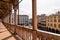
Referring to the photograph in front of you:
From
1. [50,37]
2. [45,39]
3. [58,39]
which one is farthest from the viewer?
[45,39]

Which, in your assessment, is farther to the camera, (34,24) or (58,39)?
(34,24)

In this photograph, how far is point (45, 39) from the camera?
2768mm

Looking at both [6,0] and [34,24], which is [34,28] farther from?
[6,0]

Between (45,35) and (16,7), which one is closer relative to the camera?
(45,35)

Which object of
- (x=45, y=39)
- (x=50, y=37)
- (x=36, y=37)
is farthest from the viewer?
(x=36, y=37)

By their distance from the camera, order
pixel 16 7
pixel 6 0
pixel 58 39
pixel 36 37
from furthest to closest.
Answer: pixel 6 0
pixel 16 7
pixel 36 37
pixel 58 39

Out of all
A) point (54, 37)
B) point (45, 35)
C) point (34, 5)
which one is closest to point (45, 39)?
point (45, 35)

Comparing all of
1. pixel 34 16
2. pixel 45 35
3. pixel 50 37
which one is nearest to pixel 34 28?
pixel 34 16

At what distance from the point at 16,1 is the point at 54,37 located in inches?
252

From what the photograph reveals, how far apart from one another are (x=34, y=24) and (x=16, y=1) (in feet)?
16.1

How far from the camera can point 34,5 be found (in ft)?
12.5

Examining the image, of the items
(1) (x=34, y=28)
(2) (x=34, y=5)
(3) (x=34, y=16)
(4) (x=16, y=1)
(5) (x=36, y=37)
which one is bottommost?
(5) (x=36, y=37)

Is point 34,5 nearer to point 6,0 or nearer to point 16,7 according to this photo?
point 16,7

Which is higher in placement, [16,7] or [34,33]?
[16,7]
